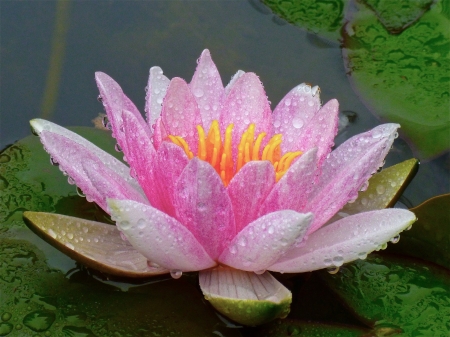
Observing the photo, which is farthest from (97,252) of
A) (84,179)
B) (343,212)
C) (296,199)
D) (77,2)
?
(77,2)

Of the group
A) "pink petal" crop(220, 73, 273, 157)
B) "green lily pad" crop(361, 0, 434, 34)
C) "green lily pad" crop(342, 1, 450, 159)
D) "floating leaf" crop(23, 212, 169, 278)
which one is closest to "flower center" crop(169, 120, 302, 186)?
"pink petal" crop(220, 73, 273, 157)

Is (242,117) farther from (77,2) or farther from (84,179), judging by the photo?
(77,2)

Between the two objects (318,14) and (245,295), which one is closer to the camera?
(245,295)

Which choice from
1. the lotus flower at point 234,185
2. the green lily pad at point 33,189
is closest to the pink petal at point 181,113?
the lotus flower at point 234,185

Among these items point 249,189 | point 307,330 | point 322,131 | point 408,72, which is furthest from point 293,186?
point 408,72

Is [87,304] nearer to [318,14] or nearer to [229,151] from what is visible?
[229,151]

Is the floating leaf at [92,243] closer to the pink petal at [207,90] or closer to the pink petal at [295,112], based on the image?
the pink petal at [207,90]
